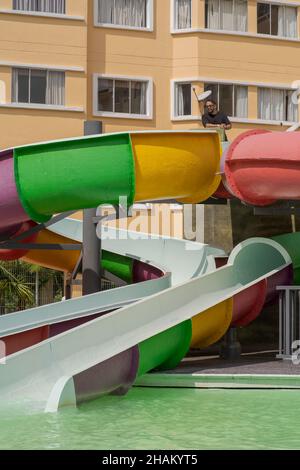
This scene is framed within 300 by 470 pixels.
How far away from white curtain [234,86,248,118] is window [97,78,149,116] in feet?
10.3

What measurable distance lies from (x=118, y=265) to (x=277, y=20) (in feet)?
60.6

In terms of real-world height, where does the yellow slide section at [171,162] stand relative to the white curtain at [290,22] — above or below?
below

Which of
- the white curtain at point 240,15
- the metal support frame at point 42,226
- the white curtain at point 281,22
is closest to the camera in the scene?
the metal support frame at point 42,226

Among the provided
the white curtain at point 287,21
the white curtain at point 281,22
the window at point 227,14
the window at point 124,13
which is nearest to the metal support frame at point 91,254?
the window at point 124,13

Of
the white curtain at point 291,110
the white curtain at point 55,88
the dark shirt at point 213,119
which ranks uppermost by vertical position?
the white curtain at point 55,88

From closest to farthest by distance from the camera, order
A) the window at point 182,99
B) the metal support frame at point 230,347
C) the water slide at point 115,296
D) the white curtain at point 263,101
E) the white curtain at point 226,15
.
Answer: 1. the water slide at point 115,296
2. the metal support frame at point 230,347
3. the window at point 182,99
4. the white curtain at point 226,15
5. the white curtain at point 263,101

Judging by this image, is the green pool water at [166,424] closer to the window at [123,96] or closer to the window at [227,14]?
the window at [123,96]

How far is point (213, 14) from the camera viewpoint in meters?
33.6

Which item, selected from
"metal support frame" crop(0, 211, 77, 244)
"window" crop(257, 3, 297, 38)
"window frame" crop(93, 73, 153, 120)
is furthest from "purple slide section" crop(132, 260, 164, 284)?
"window" crop(257, 3, 297, 38)

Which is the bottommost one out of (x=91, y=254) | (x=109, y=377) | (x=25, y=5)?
(x=109, y=377)

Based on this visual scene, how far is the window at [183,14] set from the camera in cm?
3306

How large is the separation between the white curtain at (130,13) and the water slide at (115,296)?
18.3m

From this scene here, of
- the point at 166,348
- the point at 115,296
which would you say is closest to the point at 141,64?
the point at 115,296

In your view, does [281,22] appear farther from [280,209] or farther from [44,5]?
[280,209]
